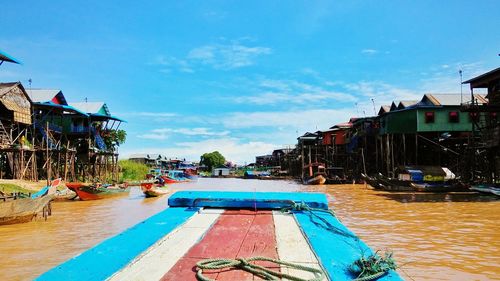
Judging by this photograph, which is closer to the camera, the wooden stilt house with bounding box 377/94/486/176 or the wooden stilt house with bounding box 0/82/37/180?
the wooden stilt house with bounding box 0/82/37/180

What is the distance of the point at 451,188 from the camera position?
2402 centimetres

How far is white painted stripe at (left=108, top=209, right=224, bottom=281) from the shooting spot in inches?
102

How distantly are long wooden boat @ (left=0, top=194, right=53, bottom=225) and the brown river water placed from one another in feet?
0.92

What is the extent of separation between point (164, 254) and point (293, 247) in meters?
1.12

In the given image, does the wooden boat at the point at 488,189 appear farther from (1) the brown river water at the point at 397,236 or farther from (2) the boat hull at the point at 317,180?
(2) the boat hull at the point at 317,180

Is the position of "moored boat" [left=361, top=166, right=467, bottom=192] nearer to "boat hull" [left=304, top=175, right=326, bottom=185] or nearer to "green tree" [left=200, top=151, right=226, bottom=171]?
"boat hull" [left=304, top=175, right=326, bottom=185]

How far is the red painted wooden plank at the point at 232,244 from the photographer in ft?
8.50

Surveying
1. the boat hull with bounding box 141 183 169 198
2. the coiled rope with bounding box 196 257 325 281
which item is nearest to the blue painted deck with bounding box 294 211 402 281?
the coiled rope with bounding box 196 257 325 281

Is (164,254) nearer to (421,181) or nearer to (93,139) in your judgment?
(421,181)

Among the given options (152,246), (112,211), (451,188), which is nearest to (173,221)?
(152,246)

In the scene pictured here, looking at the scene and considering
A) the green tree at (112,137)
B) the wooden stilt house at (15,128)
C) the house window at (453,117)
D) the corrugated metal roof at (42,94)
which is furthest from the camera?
the green tree at (112,137)

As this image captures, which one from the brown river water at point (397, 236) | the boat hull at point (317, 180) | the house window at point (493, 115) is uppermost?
the house window at point (493, 115)

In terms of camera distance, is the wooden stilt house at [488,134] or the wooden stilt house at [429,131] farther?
the wooden stilt house at [429,131]

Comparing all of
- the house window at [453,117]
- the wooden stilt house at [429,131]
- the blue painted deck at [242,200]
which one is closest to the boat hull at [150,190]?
the wooden stilt house at [429,131]
